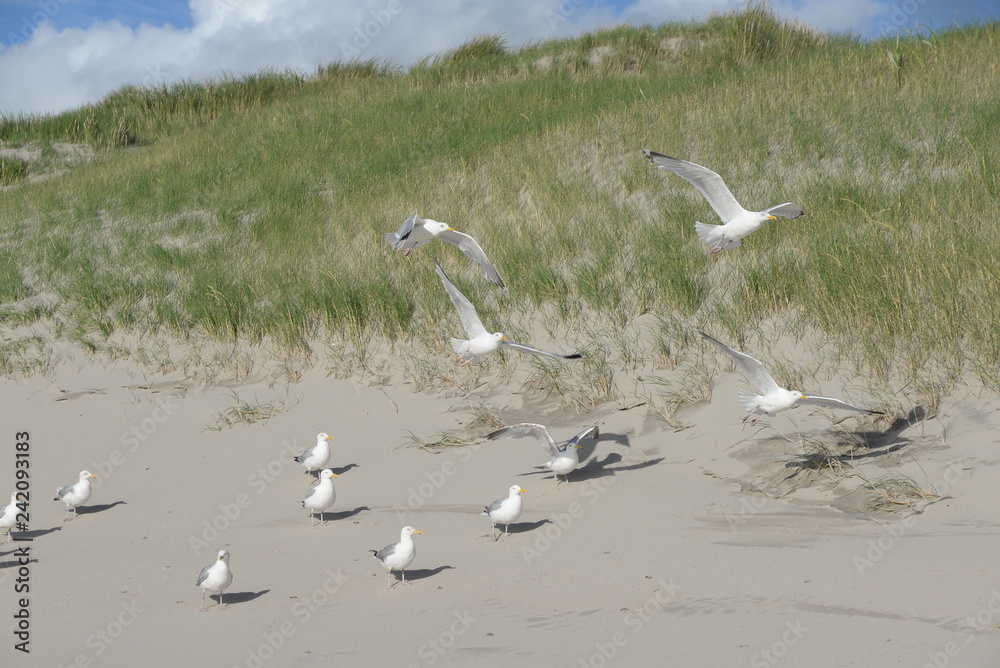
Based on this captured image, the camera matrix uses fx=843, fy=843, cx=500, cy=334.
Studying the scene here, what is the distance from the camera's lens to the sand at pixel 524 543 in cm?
376

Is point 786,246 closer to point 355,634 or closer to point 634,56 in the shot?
point 355,634

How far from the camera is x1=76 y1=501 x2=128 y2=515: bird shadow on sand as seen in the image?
21.7 ft

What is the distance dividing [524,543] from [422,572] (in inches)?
25.9

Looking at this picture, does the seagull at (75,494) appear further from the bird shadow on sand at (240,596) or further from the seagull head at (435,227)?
the seagull head at (435,227)

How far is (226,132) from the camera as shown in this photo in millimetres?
15234

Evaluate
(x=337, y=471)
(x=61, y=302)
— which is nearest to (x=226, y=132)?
(x=61, y=302)

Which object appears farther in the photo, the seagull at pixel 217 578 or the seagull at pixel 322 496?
the seagull at pixel 322 496

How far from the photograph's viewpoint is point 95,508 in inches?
263

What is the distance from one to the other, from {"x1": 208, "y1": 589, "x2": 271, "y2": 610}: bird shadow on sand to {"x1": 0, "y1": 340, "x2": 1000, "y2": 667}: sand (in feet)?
0.07

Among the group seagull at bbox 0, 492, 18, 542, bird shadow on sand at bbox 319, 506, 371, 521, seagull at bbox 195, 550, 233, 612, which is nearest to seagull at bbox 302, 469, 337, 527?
bird shadow on sand at bbox 319, 506, 371, 521

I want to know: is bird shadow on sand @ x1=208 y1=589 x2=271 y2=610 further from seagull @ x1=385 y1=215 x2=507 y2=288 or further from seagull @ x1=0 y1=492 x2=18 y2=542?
seagull @ x1=385 y1=215 x2=507 y2=288

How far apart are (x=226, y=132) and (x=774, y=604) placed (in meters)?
13.8

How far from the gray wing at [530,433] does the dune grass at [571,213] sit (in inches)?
52.6

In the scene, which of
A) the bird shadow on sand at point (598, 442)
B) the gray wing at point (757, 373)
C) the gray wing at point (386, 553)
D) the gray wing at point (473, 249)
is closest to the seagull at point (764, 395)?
the gray wing at point (757, 373)
